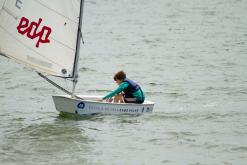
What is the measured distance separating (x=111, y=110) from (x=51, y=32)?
254cm

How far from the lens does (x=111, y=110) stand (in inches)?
671

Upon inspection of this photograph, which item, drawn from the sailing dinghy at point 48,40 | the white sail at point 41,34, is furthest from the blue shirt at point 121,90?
the white sail at point 41,34

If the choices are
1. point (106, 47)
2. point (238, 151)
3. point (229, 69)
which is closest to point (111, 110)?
point (238, 151)

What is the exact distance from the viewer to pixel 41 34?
1716 centimetres

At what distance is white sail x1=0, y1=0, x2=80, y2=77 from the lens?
1700cm

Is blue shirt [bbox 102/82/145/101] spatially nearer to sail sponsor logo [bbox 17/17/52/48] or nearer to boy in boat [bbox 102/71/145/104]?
boy in boat [bbox 102/71/145/104]

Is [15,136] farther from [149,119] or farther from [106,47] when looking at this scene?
[106,47]

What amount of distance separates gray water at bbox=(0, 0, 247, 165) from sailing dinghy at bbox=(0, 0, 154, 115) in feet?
1.79

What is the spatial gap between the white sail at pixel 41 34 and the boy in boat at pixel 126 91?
4.14ft

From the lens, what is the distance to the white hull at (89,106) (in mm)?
16781

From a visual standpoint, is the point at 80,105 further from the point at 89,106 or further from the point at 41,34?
the point at 41,34

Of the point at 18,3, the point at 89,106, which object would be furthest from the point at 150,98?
the point at 18,3

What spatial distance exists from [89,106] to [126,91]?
3.81ft

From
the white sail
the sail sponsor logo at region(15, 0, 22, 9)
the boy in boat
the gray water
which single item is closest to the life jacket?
the boy in boat
